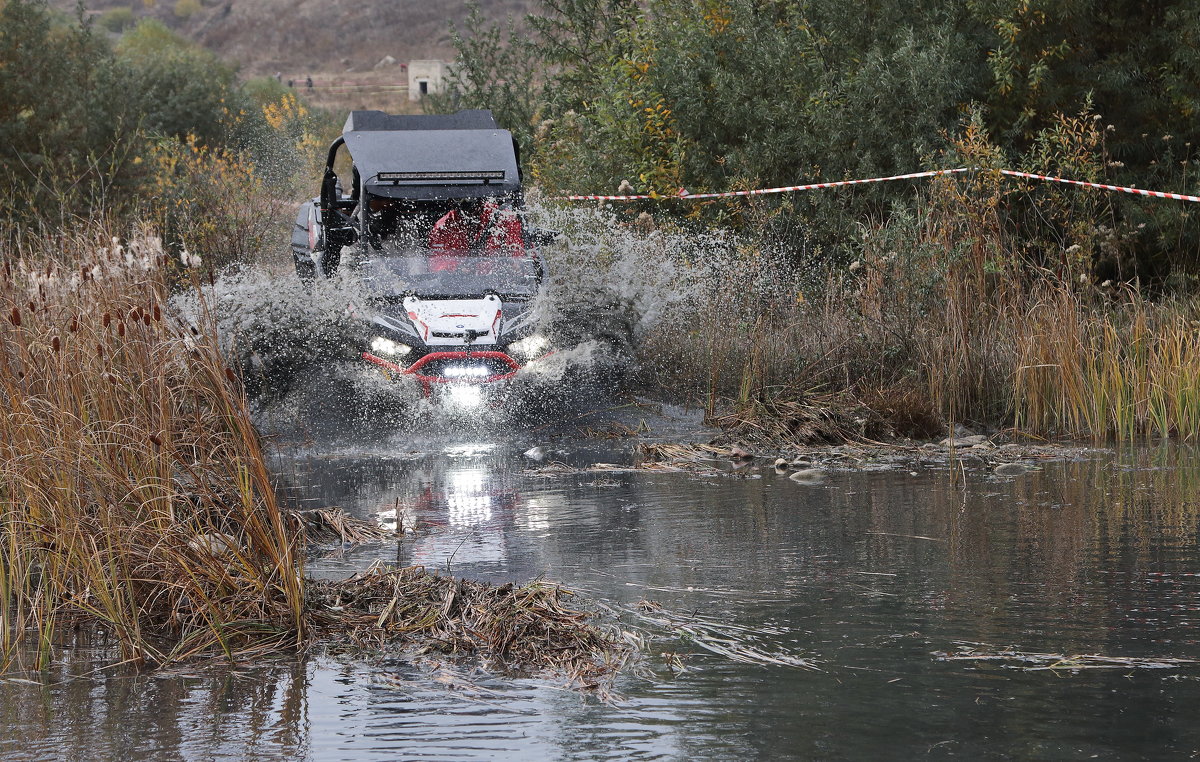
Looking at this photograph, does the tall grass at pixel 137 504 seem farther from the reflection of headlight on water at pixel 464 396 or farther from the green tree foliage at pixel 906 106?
the green tree foliage at pixel 906 106

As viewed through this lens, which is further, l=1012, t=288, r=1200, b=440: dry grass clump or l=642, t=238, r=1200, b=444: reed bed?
l=642, t=238, r=1200, b=444: reed bed

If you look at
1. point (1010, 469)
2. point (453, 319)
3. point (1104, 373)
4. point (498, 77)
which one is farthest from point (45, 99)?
point (1010, 469)

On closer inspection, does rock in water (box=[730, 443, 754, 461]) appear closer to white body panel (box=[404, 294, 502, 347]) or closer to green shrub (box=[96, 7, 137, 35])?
white body panel (box=[404, 294, 502, 347])

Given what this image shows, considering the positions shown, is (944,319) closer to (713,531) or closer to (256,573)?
(713,531)

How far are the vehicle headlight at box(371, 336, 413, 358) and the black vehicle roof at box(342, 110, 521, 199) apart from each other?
2.13 meters

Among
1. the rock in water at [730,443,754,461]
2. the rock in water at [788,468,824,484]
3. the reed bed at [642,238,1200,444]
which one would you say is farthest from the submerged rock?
A: the rock in water at [788,468,824,484]

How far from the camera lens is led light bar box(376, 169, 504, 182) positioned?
14.5m

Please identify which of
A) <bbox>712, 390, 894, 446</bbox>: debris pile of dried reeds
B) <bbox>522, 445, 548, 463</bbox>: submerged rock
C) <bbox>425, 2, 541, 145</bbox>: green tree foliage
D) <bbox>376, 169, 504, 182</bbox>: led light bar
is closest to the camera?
<bbox>522, 445, 548, 463</bbox>: submerged rock

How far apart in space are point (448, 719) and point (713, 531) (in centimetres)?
343

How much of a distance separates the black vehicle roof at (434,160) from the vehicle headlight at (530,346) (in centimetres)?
216

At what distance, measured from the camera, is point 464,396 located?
42.6 feet

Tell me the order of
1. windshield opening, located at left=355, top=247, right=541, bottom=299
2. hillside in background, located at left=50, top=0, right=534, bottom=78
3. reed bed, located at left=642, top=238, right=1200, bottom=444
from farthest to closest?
hillside in background, located at left=50, top=0, right=534, bottom=78 < windshield opening, located at left=355, top=247, right=541, bottom=299 < reed bed, located at left=642, top=238, right=1200, bottom=444

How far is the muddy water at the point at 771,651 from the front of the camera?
182 inches

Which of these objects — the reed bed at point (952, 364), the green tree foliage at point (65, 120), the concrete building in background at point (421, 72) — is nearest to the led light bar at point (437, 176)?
the reed bed at point (952, 364)
